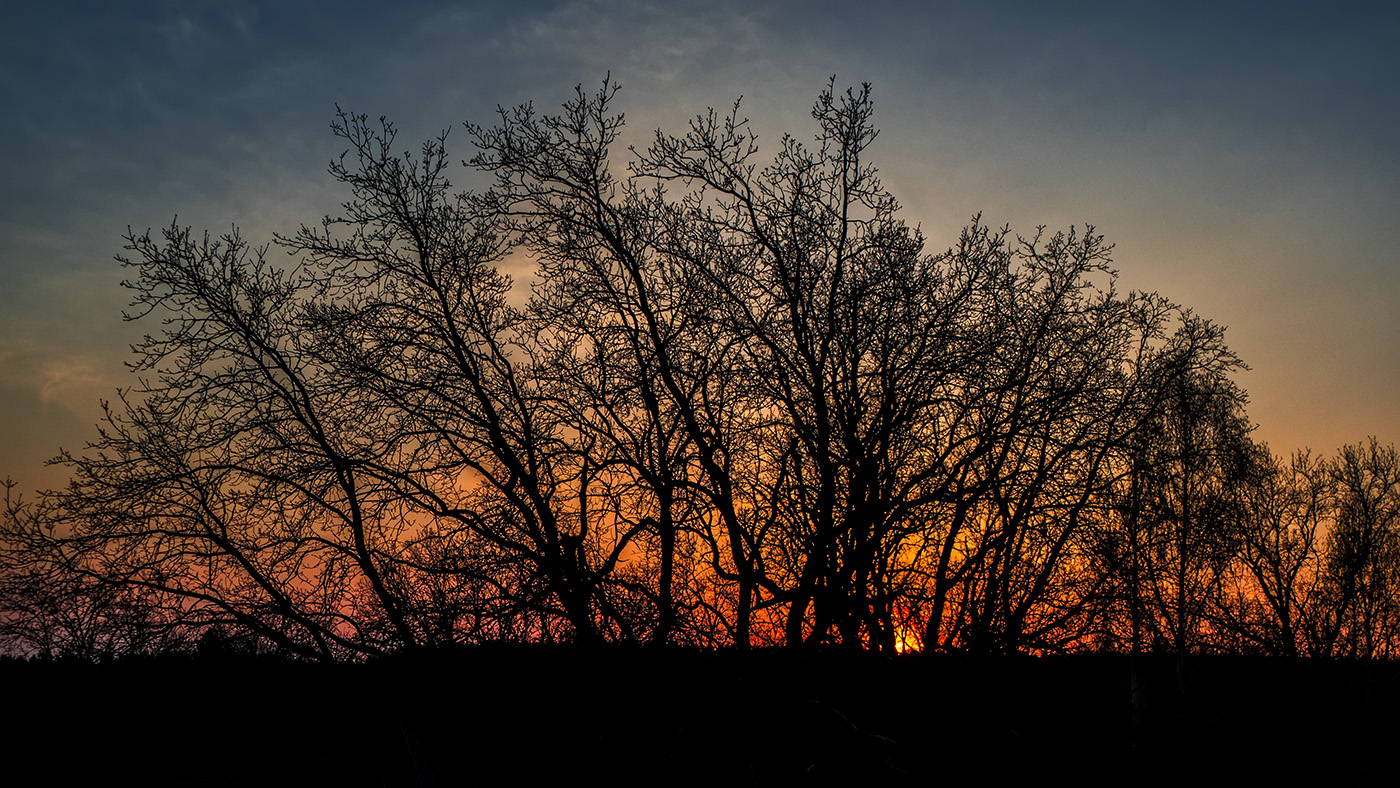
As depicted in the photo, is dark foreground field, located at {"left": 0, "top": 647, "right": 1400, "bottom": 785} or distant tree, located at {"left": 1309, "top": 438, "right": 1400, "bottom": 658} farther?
distant tree, located at {"left": 1309, "top": 438, "right": 1400, "bottom": 658}

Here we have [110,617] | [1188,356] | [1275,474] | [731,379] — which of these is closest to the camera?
[731,379]

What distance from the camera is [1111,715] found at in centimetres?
425

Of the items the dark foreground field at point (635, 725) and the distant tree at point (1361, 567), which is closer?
the dark foreground field at point (635, 725)

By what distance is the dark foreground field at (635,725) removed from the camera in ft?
11.8

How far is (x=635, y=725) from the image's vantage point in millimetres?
3865

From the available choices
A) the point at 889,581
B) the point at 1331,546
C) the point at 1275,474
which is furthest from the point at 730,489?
the point at 1331,546

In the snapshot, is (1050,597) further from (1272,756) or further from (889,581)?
(1272,756)

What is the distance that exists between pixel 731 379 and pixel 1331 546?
2630 cm

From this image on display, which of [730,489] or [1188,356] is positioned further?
[1188,356]

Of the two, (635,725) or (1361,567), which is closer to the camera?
(635,725)

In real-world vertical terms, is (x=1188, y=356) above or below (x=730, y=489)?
above

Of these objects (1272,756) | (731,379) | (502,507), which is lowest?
(1272,756)

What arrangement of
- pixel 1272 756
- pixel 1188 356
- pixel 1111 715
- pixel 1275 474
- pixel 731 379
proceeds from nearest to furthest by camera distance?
pixel 1111 715 < pixel 1272 756 < pixel 731 379 < pixel 1188 356 < pixel 1275 474

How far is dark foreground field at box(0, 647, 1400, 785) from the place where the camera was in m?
3.60
